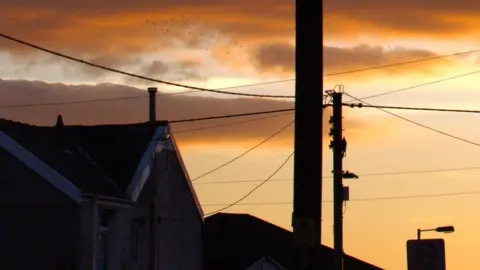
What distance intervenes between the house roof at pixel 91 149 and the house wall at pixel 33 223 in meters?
0.57

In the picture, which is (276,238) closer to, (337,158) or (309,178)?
(337,158)

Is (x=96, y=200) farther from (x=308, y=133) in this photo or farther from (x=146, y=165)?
(x=308, y=133)

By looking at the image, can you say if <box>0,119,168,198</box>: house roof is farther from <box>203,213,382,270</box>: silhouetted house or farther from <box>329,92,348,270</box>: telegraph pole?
<box>203,213,382,270</box>: silhouetted house

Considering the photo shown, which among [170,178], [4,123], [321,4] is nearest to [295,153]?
[321,4]

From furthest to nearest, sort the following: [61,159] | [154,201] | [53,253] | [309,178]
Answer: [154,201], [61,159], [53,253], [309,178]

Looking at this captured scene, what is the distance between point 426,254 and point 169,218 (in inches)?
528

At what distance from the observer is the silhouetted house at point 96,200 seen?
29391mm

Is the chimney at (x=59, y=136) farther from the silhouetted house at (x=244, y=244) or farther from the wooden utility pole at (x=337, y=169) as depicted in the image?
the silhouetted house at (x=244, y=244)

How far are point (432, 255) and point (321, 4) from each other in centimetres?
974

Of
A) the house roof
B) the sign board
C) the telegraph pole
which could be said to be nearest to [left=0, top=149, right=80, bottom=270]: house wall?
the house roof

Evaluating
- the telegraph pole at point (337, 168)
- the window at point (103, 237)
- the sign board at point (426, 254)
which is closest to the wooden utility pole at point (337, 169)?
the telegraph pole at point (337, 168)

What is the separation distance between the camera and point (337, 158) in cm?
3541

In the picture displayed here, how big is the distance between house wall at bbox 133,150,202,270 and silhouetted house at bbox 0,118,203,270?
27 mm

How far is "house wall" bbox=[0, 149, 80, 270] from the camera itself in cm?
2933
